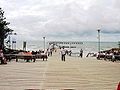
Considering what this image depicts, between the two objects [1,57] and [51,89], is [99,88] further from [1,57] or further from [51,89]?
[1,57]

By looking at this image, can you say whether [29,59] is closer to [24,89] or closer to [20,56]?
[20,56]

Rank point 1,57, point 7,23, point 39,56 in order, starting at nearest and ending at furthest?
point 1,57
point 39,56
point 7,23

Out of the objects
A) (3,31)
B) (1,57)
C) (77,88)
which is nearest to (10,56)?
(1,57)

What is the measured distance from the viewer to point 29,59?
41.6 m

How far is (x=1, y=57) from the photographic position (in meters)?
33.6

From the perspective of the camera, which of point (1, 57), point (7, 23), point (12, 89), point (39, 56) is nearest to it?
point (12, 89)

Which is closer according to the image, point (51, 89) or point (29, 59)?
point (51, 89)

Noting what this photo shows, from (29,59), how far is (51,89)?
88.8 ft

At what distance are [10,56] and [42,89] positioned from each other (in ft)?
93.3

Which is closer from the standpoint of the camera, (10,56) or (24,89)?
(24,89)

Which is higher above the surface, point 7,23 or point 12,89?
point 7,23

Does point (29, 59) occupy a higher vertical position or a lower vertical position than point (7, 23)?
lower

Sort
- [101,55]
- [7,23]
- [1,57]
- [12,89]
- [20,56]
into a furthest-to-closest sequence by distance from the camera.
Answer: [7,23] → [101,55] → [20,56] → [1,57] → [12,89]

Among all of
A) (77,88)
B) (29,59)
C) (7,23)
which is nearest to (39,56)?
(29,59)
